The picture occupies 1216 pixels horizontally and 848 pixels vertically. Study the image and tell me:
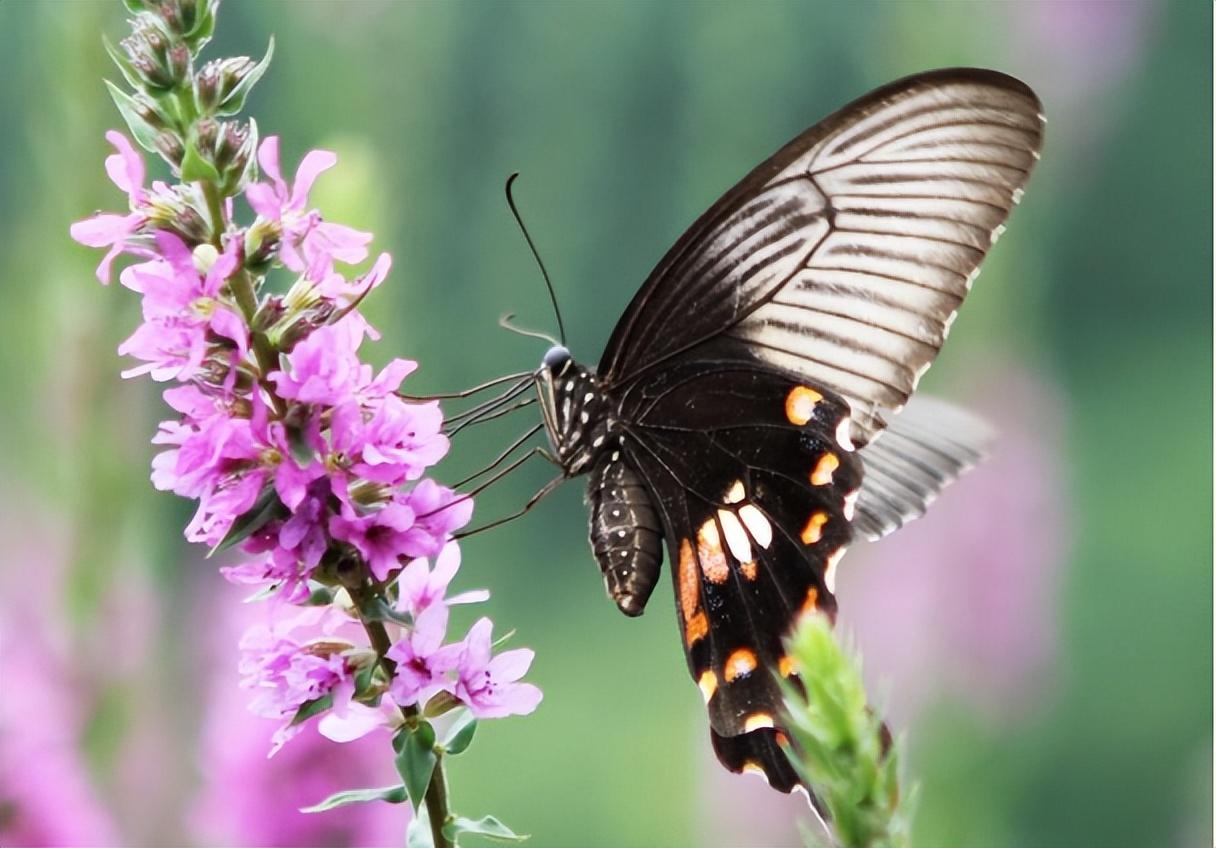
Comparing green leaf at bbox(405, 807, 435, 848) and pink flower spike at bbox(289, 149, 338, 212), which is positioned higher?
pink flower spike at bbox(289, 149, 338, 212)

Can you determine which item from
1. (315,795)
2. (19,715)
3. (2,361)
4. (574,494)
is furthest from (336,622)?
(574,494)

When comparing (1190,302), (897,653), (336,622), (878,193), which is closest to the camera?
(336,622)

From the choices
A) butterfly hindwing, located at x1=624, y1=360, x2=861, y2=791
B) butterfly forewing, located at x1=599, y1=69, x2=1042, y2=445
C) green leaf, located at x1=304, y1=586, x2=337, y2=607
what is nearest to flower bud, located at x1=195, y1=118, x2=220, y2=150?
green leaf, located at x1=304, y1=586, x2=337, y2=607

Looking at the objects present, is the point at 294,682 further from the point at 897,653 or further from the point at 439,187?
the point at 439,187

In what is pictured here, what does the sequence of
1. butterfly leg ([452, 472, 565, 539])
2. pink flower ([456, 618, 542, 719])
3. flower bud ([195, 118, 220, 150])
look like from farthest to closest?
butterfly leg ([452, 472, 565, 539]) < pink flower ([456, 618, 542, 719]) < flower bud ([195, 118, 220, 150])

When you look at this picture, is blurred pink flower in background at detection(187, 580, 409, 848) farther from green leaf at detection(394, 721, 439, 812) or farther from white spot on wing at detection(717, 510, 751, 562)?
green leaf at detection(394, 721, 439, 812)

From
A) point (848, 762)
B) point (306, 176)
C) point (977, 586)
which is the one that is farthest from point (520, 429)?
point (848, 762)

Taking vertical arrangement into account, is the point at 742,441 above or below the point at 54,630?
below
